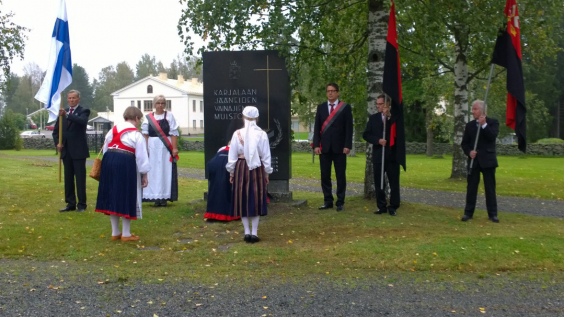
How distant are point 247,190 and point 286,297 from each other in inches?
111

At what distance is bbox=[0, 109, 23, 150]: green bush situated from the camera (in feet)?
151

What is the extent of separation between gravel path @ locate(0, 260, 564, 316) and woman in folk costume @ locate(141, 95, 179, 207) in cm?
523

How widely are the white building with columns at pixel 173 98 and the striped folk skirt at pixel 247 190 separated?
81.5m

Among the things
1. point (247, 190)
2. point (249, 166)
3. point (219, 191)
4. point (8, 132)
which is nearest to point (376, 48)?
point (219, 191)

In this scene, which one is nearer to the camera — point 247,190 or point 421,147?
point 247,190

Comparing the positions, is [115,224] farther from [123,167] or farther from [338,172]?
[338,172]

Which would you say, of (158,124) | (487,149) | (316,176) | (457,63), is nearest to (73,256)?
(158,124)

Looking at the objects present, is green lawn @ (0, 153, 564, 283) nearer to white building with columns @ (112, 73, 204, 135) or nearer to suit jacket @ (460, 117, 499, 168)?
suit jacket @ (460, 117, 499, 168)

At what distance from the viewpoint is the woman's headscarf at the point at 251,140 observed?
27.8 ft

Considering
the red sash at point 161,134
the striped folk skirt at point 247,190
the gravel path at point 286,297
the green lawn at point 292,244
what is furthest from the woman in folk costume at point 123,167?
the red sash at point 161,134

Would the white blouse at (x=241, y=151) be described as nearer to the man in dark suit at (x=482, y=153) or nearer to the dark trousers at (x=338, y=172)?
the dark trousers at (x=338, y=172)

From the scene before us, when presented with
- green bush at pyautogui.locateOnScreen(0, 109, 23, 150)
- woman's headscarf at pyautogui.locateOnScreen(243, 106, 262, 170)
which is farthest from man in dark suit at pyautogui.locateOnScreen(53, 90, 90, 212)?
green bush at pyautogui.locateOnScreen(0, 109, 23, 150)

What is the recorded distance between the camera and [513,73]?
34.3ft

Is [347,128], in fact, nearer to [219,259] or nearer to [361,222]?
[361,222]
